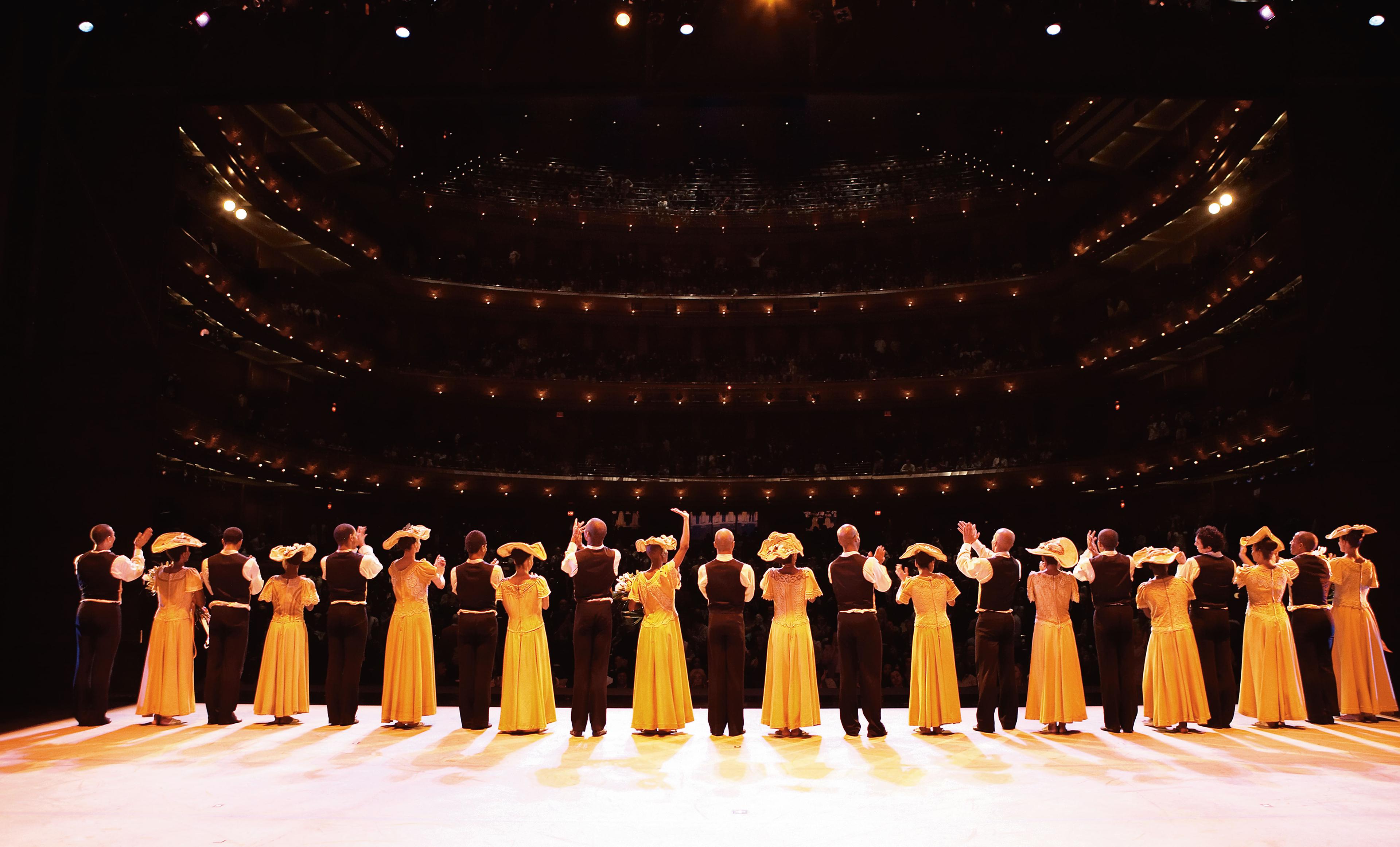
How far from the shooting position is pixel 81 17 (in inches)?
478

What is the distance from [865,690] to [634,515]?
17.6 metres

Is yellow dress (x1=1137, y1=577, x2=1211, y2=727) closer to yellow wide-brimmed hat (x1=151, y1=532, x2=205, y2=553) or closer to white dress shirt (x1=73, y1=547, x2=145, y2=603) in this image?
yellow wide-brimmed hat (x1=151, y1=532, x2=205, y2=553)

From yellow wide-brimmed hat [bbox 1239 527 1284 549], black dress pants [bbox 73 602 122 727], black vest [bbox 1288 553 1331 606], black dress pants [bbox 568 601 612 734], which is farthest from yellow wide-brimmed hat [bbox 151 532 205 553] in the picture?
black vest [bbox 1288 553 1331 606]

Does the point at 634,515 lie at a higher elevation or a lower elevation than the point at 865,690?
higher

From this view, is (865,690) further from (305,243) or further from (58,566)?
(305,243)

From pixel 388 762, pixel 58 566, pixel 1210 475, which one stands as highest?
pixel 1210 475

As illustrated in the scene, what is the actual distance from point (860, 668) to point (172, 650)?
23.3 ft

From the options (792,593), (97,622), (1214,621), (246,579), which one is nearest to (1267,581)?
(1214,621)

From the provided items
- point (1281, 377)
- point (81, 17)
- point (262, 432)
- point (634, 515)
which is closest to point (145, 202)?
point (81, 17)

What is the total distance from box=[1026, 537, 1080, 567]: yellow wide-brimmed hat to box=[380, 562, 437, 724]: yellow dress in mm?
6096

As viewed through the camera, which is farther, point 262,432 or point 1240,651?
point 262,432

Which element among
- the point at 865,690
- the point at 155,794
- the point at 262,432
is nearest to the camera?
the point at 155,794

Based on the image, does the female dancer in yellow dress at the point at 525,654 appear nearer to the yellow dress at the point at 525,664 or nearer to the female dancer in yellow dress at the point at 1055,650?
the yellow dress at the point at 525,664

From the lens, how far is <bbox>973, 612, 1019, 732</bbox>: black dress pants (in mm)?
9391
